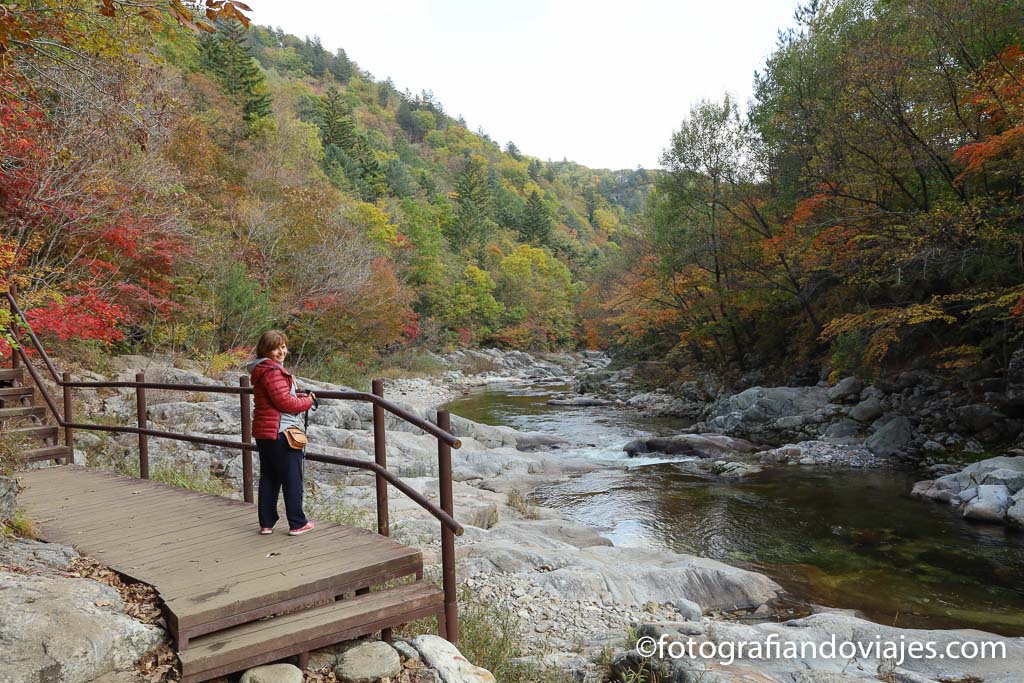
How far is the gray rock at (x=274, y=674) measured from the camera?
3.15 metres

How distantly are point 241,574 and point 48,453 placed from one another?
568cm

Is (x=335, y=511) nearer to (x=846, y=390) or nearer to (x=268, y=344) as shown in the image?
(x=268, y=344)

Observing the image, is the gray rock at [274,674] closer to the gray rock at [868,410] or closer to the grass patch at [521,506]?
the grass patch at [521,506]

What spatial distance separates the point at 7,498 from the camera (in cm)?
453

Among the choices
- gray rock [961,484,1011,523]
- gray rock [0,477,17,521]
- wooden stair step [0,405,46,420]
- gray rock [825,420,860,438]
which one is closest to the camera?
gray rock [0,477,17,521]

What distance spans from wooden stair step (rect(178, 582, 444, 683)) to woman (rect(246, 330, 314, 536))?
3.82 ft

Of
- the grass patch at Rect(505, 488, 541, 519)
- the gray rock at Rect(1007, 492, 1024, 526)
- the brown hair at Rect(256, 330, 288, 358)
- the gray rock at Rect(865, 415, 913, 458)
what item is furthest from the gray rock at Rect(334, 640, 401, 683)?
the gray rock at Rect(865, 415, 913, 458)

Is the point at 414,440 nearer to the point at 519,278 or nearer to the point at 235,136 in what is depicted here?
the point at 235,136

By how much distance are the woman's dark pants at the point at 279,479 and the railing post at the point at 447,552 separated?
1.24m

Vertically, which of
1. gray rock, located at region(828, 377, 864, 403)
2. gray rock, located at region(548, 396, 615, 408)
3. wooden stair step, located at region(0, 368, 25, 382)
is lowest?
gray rock, located at region(548, 396, 615, 408)

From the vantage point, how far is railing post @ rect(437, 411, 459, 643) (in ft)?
13.0

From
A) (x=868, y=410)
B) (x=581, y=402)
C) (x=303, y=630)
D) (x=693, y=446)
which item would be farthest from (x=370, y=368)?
(x=303, y=630)

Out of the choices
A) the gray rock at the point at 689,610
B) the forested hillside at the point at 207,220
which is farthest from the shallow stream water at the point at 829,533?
the forested hillside at the point at 207,220

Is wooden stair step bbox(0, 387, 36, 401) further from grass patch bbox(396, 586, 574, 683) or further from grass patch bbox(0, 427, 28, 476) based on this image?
grass patch bbox(396, 586, 574, 683)
